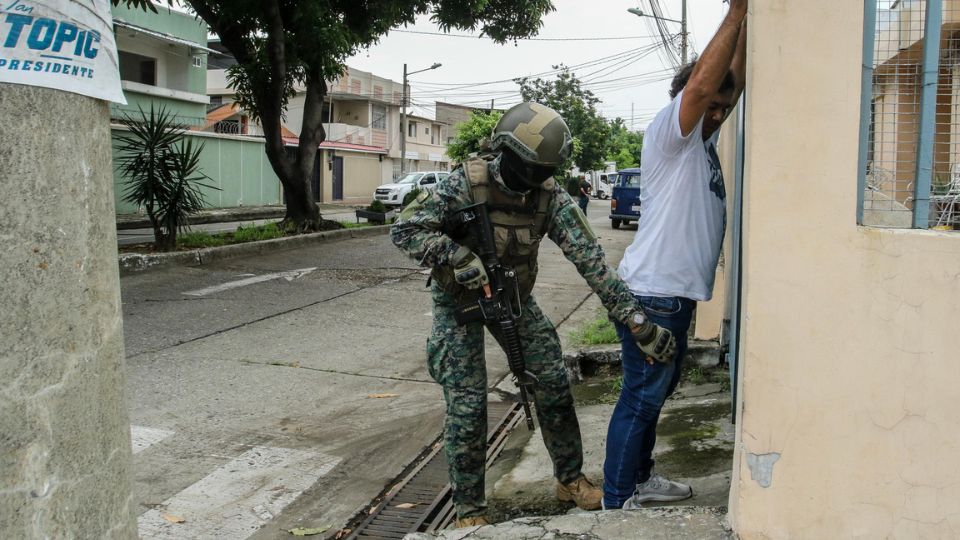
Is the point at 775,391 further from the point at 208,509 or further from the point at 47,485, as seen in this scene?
the point at 208,509

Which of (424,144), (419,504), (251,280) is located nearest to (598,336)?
(419,504)

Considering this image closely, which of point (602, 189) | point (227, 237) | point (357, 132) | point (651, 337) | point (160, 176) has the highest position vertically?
point (357, 132)

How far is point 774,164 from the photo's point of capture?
2303 mm

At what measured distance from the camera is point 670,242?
114 inches

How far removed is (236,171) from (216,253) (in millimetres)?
16374

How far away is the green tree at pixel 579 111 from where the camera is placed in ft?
134

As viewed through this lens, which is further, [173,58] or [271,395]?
[173,58]

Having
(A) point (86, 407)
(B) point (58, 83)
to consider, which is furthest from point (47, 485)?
(B) point (58, 83)

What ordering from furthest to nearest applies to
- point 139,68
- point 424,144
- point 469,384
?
1. point 424,144
2. point 139,68
3. point 469,384

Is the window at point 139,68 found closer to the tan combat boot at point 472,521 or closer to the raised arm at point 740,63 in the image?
the tan combat boot at point 472,521

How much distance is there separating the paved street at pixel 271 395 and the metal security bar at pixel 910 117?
8.25 ft

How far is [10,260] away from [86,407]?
0.34m

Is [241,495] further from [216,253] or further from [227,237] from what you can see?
[227,237]

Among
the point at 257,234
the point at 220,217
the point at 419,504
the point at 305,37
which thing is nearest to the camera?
the point at 419,504
